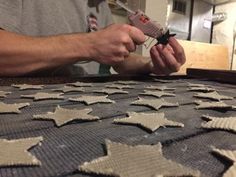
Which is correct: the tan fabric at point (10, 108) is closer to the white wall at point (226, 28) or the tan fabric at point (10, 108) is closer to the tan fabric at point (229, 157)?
the tan fabric at point (229, 157)

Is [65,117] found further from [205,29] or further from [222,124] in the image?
[205,29]

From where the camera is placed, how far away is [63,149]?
12.1 inches

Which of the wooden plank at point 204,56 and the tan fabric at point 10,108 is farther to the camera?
the wooden plank at point 204,56

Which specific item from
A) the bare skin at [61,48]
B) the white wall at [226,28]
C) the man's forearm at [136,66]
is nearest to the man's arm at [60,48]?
the bare skin at [61,48]

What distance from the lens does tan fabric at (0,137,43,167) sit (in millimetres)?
261

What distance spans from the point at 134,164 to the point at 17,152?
0.12 metres

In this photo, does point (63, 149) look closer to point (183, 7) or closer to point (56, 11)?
point (56, 11)

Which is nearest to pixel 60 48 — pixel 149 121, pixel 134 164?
pixel 149 121

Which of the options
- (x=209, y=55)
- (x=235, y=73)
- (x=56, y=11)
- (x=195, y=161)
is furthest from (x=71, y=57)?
(x=209, y=55)

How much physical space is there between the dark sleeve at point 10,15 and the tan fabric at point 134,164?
790 mm

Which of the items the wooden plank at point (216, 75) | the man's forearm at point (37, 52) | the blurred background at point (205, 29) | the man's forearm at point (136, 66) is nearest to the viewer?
the man's forearm at point (37, 52)

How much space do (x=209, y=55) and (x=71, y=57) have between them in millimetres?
2707

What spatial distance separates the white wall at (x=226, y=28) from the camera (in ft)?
12.2

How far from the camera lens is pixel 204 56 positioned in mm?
3299
